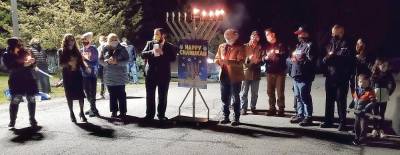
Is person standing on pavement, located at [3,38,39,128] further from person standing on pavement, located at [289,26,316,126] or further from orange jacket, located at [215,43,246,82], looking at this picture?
person standing on pavement, located at [289,26,316,126]

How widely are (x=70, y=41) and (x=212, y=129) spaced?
328 cm

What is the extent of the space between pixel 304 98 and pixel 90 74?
4.64m

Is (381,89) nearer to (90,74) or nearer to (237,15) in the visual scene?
(90,74)

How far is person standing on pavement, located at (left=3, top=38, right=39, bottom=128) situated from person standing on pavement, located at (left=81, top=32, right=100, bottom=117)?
154 cm

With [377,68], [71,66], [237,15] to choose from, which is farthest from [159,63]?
[237,15]

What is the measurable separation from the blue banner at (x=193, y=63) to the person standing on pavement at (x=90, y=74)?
2039 millimetres

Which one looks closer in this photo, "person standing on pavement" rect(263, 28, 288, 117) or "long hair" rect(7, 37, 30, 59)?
"long hair" rect(7, 37, 30, 59)

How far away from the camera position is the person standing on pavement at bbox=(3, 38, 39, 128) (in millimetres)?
8508

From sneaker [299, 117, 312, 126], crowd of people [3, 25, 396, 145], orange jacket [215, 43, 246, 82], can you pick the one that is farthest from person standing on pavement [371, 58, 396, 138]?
orange jacket [215, 43, 246, 82]


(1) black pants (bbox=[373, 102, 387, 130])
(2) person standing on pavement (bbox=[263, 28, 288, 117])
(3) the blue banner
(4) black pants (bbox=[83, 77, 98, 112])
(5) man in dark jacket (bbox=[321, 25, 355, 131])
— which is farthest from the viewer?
(4) black pants (bbox=[83, 77, 98, 112])

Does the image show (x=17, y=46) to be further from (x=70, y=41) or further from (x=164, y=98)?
(x=164, y=98)

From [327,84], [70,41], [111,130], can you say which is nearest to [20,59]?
[70,41]

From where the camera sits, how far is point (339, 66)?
8.41 metres

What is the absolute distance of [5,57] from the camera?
853cm
